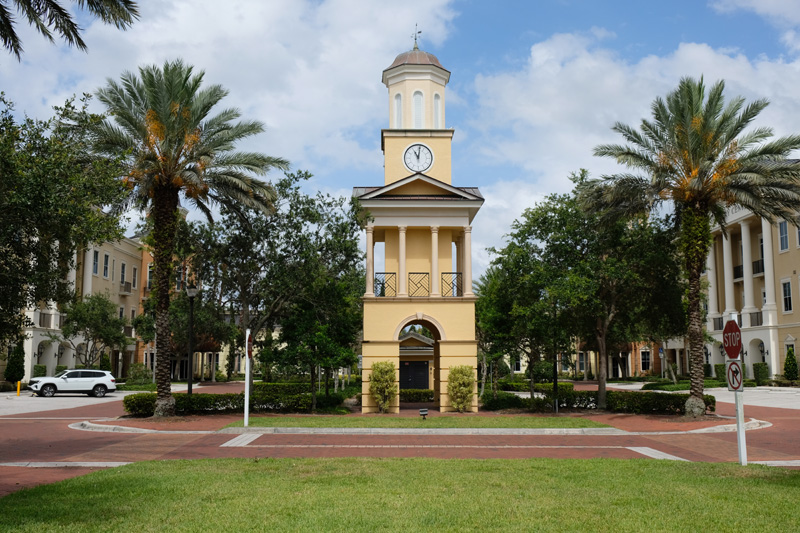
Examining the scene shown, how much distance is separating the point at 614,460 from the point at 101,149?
18.0 m

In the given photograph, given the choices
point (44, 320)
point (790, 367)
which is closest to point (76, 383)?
point (44, 320)

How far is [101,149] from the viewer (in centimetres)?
2206

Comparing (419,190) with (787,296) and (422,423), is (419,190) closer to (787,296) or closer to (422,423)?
(422,423)

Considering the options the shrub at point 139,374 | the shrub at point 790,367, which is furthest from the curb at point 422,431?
the shrub at point 139,374

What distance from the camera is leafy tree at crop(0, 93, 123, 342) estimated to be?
11.5 meters

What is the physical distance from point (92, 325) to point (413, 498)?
141 feet

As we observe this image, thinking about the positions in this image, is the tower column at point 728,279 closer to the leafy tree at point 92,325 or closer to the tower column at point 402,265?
the tower column at point 402,265

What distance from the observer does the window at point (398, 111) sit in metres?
28.5

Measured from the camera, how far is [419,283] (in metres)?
27.6

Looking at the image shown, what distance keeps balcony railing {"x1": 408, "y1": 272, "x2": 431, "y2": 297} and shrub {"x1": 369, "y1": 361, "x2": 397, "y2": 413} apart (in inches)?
134

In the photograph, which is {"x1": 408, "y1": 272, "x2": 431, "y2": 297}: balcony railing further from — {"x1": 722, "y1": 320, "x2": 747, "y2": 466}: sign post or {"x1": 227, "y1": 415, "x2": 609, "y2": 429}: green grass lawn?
{"x1": 722, "y1": 320, "x2": 747, "y2": 466}: sign post

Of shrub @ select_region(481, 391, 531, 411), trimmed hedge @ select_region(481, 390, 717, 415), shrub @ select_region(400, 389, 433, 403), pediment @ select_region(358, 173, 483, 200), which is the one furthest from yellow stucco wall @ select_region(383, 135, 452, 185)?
shrub @ select_region(400, 389, 433, 403)

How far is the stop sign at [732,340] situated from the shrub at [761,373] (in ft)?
126

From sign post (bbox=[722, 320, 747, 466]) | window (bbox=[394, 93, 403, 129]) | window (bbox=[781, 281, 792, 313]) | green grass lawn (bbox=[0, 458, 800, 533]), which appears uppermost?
window (bbox=[394, 93, 403, 129])
